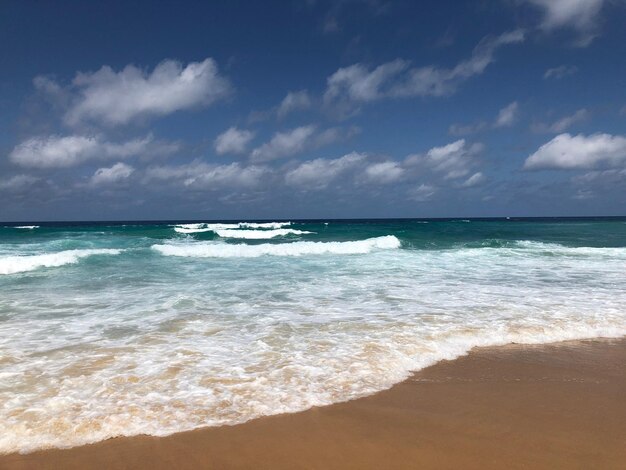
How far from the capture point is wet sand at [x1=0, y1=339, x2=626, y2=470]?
10.5ft

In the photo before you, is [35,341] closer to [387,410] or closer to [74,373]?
[74,373]

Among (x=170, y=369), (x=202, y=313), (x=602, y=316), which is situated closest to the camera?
(x=170, y=369)

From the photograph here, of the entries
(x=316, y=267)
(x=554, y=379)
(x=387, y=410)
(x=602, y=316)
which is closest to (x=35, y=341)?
(x=387, y=410)

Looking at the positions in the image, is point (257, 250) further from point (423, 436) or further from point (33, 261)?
point (423, 436)

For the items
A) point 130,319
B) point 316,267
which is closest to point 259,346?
point 130,319

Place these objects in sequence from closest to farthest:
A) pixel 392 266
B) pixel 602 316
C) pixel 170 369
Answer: pixel 170 369 → pixel 602 316 → pixel 392 266

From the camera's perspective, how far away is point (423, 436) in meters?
3.55

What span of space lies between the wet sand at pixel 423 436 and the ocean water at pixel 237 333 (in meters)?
0.27

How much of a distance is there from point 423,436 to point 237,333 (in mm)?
3888

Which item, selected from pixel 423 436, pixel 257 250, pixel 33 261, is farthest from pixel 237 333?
pixel 257 250

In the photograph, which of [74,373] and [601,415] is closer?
[601,415]

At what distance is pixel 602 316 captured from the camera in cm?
754

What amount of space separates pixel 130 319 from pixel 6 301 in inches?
168

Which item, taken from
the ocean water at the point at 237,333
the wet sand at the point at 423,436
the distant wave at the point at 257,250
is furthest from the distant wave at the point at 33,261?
the wet sand at the point at 423,436
